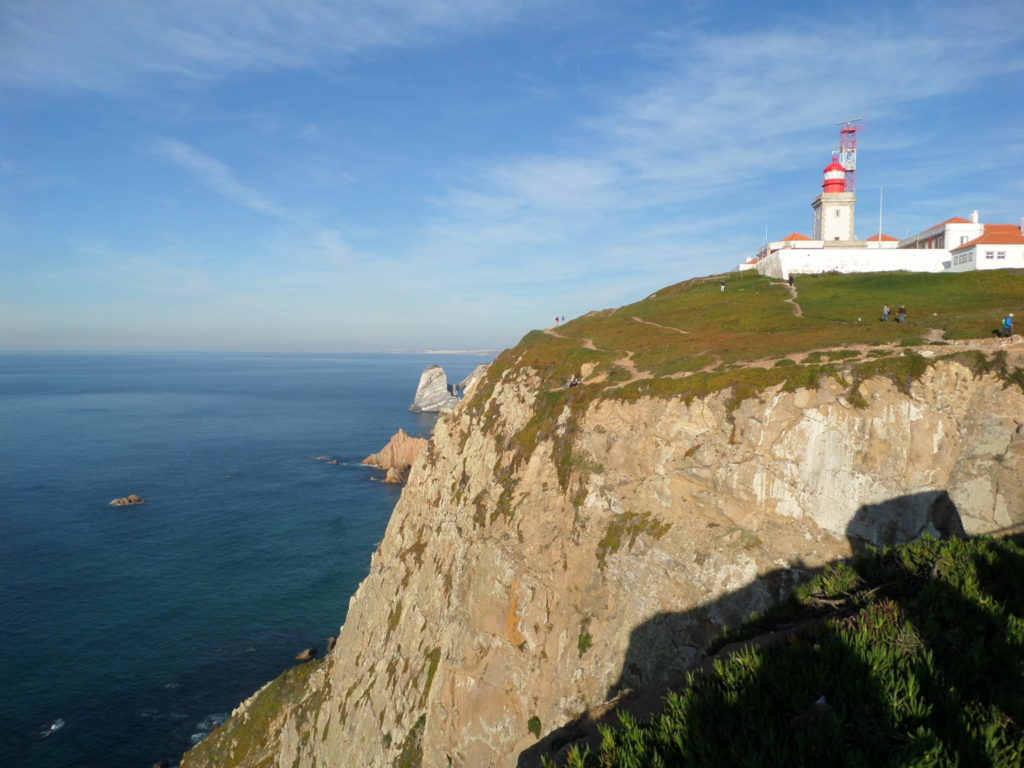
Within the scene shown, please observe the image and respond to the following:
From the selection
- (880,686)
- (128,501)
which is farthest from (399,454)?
(880,686)

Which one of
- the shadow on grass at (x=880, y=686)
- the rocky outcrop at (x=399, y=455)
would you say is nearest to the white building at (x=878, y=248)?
the shadow on grass at (x=880, y=686)

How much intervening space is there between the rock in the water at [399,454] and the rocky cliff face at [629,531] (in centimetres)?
6881

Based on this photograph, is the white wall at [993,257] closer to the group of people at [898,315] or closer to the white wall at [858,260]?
the white wall at [858,260]

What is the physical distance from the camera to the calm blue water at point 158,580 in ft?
146

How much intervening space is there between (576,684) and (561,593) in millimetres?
4236

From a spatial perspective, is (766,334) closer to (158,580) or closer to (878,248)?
(878,248)

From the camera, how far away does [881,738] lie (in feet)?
25.6

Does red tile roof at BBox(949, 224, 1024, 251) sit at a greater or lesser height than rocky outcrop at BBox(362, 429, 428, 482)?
greater

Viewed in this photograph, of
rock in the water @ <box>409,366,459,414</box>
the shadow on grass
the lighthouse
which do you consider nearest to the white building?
the lighthouse

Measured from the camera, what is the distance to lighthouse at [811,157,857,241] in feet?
207

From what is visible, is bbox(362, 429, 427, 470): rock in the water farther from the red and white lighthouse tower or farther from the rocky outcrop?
the red and white lighthouse tower

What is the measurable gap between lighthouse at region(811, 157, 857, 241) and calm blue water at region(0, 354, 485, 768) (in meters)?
65.3

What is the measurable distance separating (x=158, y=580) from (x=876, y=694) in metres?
71.9

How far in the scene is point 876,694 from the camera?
8703 mm
